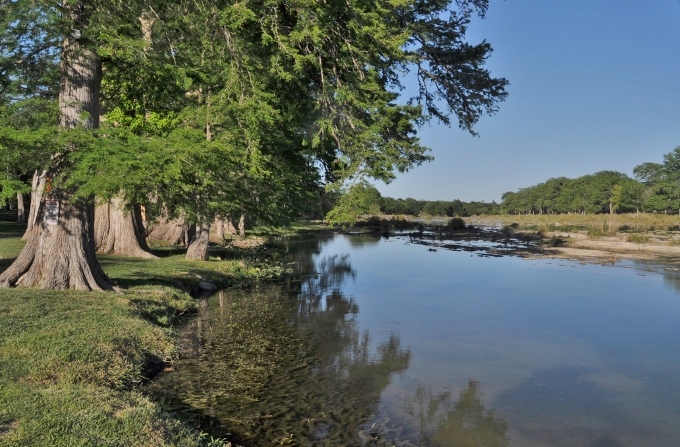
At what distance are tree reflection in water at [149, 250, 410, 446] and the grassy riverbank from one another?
649 millimetres

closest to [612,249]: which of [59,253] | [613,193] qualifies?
[59,253]

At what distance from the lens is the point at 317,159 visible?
19250 millimetres

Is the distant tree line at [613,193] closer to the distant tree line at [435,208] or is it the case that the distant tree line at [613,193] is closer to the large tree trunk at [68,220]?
the distant tree line at [435,208]

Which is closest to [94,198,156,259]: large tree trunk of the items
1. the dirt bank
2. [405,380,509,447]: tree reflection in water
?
[405,380,509,447]: tree reflection in water

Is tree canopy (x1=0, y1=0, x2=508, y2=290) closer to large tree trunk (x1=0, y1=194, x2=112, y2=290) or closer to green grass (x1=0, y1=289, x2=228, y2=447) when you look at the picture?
large tree trunk (x1=0, y1=194, x2=112, y2=290)

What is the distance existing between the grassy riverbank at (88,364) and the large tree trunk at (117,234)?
6433 millimetres

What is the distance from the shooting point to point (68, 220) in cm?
1252

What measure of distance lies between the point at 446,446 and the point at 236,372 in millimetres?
4082

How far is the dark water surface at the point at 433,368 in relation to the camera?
7.90 m

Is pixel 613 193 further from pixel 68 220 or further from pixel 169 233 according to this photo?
pixel 68 220

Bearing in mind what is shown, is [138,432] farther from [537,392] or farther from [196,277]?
[196,277]

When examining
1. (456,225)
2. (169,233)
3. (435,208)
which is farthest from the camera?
(435,208)

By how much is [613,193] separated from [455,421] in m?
121

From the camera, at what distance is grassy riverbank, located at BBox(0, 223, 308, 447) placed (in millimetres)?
5770
